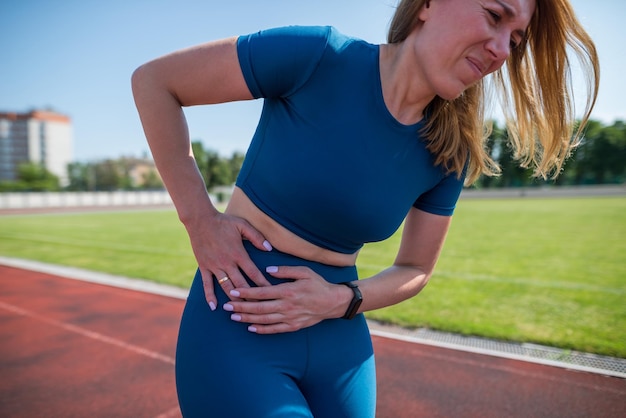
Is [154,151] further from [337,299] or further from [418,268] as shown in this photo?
[418,268]

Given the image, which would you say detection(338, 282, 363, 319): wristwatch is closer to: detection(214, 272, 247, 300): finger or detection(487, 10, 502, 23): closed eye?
detection(214, 272, 247, 300): finger

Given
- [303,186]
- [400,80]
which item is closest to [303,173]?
[303,186]

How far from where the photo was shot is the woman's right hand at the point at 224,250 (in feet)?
4.23

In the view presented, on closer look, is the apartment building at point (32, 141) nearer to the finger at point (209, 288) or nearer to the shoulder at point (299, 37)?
the finger at point (209, 288)

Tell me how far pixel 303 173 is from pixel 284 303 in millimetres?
383

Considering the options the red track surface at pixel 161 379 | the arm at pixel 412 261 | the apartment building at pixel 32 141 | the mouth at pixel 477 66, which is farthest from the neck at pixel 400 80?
the apartment building at pixel 32 141

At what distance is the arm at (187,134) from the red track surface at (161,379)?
2.63m

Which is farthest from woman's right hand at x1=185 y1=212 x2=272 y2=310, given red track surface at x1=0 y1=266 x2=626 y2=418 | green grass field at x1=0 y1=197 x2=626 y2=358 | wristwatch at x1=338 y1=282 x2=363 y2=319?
green grass field at x1=0 y1=197 x2=626 y2=358

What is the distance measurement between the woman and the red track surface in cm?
241

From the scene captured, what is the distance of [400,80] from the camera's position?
1342 millimetres

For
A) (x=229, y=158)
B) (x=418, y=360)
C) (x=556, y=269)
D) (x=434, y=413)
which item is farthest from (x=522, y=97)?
(x=229, y=158)

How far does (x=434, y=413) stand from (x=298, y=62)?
307 centimetres

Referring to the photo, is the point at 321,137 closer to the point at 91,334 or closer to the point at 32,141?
the point at 91,334

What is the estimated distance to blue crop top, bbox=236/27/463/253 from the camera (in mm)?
1232
